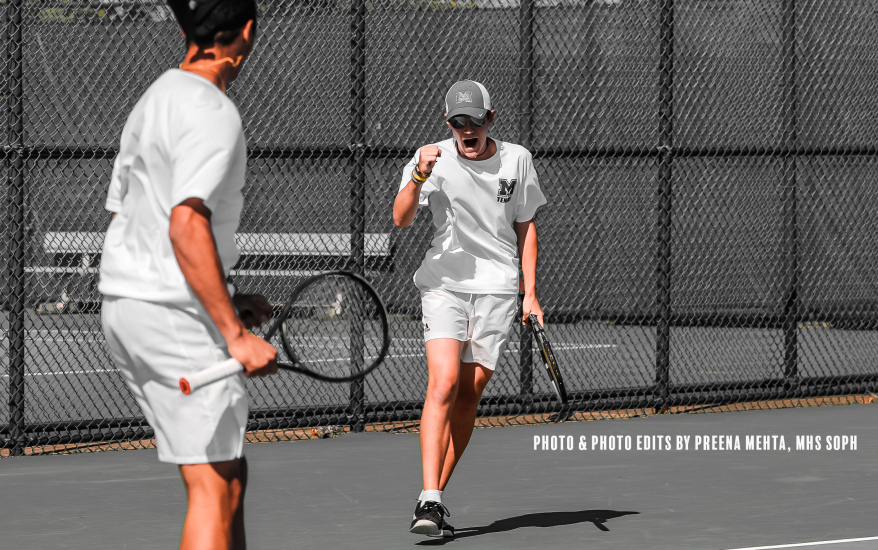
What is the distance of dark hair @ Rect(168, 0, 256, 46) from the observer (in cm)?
377

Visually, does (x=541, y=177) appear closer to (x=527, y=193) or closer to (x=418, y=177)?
(x=527, y=193)

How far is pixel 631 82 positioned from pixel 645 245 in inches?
136

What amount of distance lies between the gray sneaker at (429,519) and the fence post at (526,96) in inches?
153

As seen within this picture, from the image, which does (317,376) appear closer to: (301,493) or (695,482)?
(301,493)

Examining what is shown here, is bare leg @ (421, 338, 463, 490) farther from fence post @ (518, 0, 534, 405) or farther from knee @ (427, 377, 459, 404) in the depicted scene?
fence post @ (518, 0, 534, 405)

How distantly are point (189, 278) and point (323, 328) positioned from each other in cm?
305

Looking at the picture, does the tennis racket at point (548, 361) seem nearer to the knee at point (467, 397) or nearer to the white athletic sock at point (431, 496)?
the knee at point (467, 397)

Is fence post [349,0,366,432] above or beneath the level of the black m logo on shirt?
above

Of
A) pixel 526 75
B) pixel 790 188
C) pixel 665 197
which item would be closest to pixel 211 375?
pixel 526 75

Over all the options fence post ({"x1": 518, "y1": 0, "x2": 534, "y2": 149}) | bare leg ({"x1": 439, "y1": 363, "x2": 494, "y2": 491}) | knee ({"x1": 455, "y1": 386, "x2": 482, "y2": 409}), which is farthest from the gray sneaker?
fence post ({"x1": 518, "y1": 0, "x2": 534, "y2": 149})

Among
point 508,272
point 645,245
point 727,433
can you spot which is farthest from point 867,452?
point 645,245

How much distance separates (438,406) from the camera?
20.6ft

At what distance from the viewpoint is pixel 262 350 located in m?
3.53

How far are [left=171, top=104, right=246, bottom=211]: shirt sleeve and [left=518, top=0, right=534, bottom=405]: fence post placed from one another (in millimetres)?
6444
